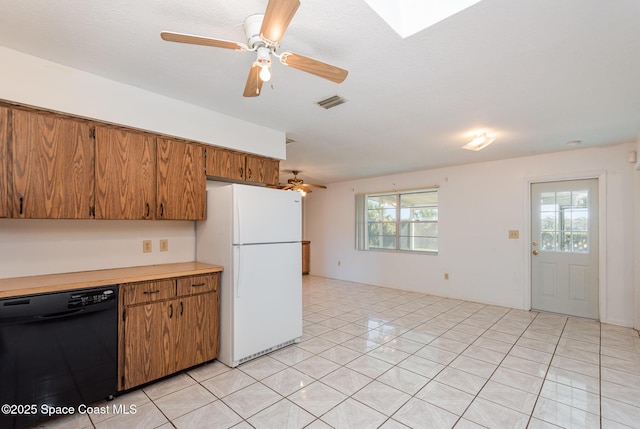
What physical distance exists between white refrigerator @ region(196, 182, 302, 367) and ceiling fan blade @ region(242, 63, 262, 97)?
3.39 feet

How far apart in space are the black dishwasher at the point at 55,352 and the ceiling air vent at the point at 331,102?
2187mm

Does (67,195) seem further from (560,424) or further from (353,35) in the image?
(560,424)

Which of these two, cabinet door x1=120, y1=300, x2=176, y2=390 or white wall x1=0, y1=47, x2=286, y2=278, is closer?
white wall x1=0, y1=47, x2=286, y2=278

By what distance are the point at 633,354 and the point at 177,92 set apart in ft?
16.4

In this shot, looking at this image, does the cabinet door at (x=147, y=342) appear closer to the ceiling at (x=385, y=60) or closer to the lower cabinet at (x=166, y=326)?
the lower cabinet at (x=166, y=326)

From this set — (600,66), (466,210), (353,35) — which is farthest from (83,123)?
(466,210)

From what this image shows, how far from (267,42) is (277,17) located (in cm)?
25

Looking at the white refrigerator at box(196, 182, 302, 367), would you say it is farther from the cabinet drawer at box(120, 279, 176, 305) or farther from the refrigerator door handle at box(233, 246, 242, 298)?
the cabinet drawer at box(120, 279, 176, 305)

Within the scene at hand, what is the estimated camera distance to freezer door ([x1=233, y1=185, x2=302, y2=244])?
106 inches

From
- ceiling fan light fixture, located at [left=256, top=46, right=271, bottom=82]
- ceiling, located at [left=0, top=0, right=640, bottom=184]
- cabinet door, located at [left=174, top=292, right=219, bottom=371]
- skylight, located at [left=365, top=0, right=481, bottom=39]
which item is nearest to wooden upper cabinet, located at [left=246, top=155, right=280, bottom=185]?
ceiling, located at [left=0, top=0, right=640, bottom=184]

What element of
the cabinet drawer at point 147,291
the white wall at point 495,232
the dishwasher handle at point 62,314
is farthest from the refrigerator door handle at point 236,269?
the white wall at point 495,232

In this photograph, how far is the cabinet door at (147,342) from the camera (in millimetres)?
2191

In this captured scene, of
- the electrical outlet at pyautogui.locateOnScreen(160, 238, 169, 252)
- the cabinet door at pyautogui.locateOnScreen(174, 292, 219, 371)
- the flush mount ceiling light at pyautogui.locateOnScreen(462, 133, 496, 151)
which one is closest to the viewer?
the cabinet door at pyautogui.locateOnScreen(174, 292, 219, 371)

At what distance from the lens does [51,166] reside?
2068mm
